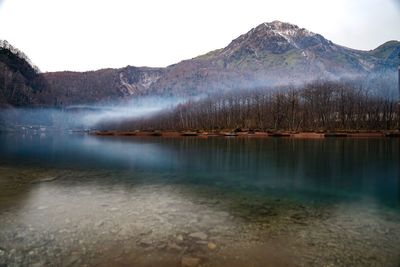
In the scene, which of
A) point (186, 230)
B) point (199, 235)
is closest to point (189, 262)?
point (199, 235)

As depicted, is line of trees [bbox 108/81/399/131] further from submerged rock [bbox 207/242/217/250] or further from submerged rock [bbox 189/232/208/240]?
submerged rock [bbox 207/242/217/250]

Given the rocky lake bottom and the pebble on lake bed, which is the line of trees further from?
the pebble on lake bed

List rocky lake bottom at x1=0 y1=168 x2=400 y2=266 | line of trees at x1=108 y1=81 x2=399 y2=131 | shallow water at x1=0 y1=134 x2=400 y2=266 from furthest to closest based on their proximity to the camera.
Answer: line of trees at x1=108 y1=81 x2=399 y2=131, shallow water at x1=0 y1=134 x2=400 y2=266, rocky lake bottom at x1=0 y1=168 x2=400 y2=266

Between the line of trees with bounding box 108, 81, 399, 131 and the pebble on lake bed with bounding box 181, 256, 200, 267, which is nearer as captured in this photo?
the pebble on lake bed with bounding box 181, 256, 200, 267

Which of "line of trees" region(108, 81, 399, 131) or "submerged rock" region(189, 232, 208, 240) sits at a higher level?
"line of trees" region(108, 81, 399, 131)

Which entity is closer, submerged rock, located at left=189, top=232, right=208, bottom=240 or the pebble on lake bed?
the pebble on lake bed

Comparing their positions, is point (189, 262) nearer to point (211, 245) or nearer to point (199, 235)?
point (211, 245)

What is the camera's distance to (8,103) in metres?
174

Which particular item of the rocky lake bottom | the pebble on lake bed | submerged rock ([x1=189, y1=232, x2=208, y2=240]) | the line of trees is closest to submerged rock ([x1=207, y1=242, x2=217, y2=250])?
the rocky lake bottom

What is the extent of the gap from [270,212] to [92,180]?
1141 cm

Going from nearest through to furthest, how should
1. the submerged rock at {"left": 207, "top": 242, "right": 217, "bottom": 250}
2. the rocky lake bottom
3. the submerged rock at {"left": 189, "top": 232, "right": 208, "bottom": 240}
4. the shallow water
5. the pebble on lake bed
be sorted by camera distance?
the pebble on lake bed
the rocky lake bottom
the shallow water
the submerged rock at {"left": 207, "top": 242, "right": 217, "bottom": 250}
the submerged rock at {"left": 189, "top": 232, "right": 208, "bottom": 240}

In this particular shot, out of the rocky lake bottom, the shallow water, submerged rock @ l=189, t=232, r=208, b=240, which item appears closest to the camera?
Result: the rocky lake bottom

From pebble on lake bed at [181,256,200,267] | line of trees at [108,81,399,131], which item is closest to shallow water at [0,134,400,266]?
pebble on lake bed at [181,256,200,267]

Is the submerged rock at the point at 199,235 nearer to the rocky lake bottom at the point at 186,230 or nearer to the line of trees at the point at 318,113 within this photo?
the rocky lake bottom at the point at 186,230
